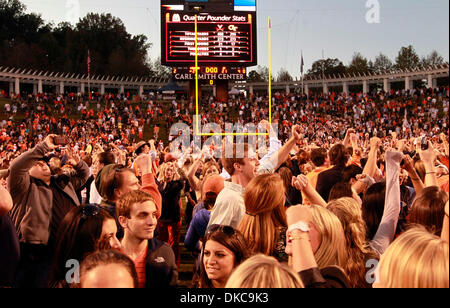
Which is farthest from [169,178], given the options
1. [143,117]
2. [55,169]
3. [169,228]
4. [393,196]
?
[143,117]

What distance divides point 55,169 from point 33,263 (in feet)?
5.70

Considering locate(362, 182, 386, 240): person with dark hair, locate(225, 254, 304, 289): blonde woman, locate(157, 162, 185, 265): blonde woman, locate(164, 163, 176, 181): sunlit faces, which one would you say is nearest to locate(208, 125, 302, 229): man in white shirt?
locate(362, 182, 386, 240): person with dark hair

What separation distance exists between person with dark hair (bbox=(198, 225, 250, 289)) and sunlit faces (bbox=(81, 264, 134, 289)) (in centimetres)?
87

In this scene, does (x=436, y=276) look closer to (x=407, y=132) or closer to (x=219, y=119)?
(x=407, y=132)

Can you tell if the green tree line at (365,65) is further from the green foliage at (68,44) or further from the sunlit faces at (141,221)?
the sunlit faces at (141,221)

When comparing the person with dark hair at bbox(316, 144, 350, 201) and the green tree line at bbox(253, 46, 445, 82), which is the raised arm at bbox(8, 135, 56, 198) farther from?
the green tree line at bbox(253, 46, 445, 82)

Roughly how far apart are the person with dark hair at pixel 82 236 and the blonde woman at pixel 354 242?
4.21 feet

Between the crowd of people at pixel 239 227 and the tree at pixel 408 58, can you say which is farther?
the tree at pixel 408 58

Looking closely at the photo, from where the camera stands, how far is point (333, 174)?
5414 mm

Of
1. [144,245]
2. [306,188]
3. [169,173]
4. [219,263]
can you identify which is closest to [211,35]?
[169,173]

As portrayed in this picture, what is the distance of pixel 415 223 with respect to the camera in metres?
3.41

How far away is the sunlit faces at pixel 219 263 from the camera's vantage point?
3.12 meters

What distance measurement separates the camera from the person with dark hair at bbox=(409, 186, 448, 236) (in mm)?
3314

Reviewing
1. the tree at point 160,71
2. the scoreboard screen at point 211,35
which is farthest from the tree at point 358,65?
the scoreboard screen at point 211,35
